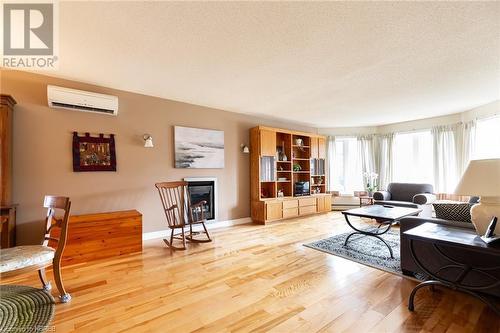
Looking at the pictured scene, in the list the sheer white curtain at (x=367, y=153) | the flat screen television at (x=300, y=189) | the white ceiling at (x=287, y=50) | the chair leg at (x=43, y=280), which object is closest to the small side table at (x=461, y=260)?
the white ceiling at (x=287, y=50)

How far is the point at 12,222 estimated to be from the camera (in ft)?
8.66

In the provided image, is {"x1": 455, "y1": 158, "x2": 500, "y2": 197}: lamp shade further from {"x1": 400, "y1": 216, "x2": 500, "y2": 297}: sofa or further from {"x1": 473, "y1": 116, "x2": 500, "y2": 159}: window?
{"x1": 473, "y1": 116, "x2": 500, "y2": 159}: window

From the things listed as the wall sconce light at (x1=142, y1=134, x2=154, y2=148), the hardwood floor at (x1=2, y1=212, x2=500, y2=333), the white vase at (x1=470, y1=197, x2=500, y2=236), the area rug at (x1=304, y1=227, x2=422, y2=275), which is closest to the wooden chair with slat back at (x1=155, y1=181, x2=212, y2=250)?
the hardwood floor at (x1=2, y1=212, x2=500, y2=333)

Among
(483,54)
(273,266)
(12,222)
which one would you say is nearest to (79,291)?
(12,222)

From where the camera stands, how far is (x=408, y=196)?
17.1 ft

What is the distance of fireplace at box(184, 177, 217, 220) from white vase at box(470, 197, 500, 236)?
3.68 meters

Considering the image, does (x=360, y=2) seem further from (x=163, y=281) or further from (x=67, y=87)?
(x=67, y=87)

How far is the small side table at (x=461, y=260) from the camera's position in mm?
1608

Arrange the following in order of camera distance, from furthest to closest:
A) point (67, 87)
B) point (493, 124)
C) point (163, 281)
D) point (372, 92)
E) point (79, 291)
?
point (493, 124) < point (372, 92) < point (67, 87) < point (163, 281) < point (79, 291)

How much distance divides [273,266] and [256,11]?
2.58 metres

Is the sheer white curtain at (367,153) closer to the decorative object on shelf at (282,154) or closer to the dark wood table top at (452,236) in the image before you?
the decorative object on shelf at (282,154)

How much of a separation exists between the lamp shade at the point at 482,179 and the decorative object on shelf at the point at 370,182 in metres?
4.63

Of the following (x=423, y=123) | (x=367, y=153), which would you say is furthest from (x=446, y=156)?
(x=367, y=153)

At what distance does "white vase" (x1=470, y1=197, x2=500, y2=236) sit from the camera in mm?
1711
